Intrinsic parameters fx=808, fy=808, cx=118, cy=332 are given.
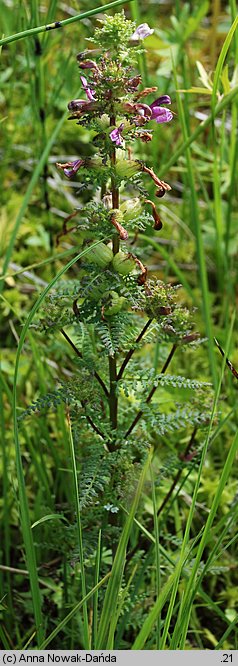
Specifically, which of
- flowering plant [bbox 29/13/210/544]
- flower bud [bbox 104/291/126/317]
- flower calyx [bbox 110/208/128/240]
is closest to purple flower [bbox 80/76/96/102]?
flowering plant [bbox 29/13/210/544]

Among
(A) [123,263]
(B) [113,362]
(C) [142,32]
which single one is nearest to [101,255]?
(A) [123,263]

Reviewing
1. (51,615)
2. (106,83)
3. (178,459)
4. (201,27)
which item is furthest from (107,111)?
(201,27)

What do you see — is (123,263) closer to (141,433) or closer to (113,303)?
(113,303)

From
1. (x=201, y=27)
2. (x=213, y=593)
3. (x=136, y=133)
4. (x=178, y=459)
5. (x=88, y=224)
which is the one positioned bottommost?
(x=213, y=593)

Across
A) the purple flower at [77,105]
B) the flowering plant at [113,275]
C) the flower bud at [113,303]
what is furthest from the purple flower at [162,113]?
the flower bud at [113,303]

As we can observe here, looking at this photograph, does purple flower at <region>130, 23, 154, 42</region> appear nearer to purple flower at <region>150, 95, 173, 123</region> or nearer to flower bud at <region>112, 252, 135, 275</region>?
purple flower at <region>150, 95, 173, 123</region>
